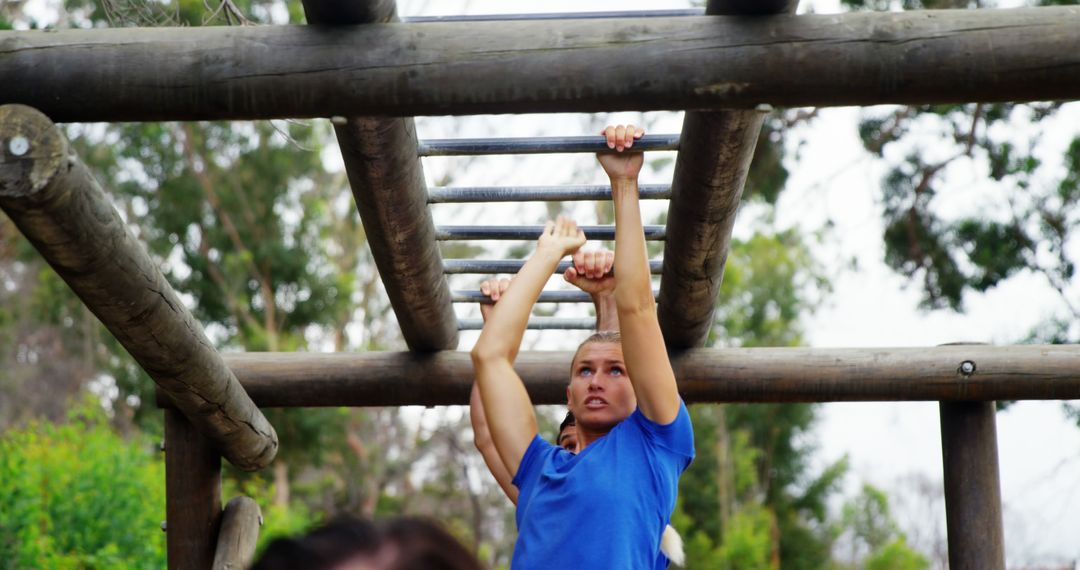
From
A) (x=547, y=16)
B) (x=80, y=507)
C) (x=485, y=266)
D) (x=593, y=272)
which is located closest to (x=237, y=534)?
(x=485, y=266)

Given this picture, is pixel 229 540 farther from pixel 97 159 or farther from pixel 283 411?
pixel 97 159

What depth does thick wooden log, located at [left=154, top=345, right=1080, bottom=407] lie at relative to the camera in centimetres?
410

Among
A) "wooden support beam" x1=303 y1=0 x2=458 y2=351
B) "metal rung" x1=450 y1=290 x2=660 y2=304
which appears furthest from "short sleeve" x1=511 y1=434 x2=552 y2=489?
"metal rung" x1=450 y1=290 x2=660 y2=304

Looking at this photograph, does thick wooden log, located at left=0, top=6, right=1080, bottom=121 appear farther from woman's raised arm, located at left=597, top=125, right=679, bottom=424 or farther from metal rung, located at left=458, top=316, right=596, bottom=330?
metal rung, located at left=458, top=316, right=596, bottom=330

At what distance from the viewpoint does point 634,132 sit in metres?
2.88

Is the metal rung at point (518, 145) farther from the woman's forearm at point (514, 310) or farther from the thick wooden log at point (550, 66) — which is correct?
the thick wooden log at point (550, 66)

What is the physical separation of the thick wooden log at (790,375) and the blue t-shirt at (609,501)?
1.40 m

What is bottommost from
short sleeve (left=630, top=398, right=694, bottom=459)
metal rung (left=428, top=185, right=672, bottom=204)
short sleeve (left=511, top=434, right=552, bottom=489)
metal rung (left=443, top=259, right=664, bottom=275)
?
short sleeve (left=511, top=434, right=552, bottom=489)

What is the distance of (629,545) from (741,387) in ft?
5.42

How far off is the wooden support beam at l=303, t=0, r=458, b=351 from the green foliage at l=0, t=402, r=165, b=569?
3.02 metres

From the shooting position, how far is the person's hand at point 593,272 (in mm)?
3455

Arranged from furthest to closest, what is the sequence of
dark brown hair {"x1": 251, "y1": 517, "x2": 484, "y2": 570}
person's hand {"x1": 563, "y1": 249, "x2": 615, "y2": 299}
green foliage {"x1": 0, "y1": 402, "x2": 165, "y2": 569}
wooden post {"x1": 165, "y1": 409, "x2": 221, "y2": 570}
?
green foliage {"x1": 0, "y1": 402, "x2": 165, "y2": 569}, wooden post {"x1": 165, "y1": 409, "x2": 221, "y2": 570}, person's hand {"x1": 563, "y1": 249, "x2": 615, "y2": 299}, dark brown hair {"x1": 251, "y1": 517, "x2": 484, "y2": 570}

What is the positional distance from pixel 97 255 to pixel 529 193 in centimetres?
133

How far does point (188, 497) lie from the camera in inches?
167
